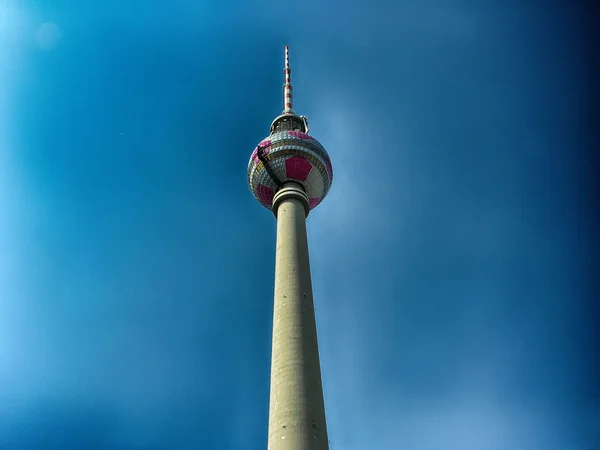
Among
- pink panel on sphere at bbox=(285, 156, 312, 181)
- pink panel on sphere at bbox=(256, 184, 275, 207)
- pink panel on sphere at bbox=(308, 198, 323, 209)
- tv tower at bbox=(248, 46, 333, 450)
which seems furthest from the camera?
pink panel on sphere at bbox=(308, 198, 323, 209)

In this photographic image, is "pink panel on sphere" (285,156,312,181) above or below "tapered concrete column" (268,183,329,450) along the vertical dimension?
above

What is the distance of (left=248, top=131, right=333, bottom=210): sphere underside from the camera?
4219 centimetres

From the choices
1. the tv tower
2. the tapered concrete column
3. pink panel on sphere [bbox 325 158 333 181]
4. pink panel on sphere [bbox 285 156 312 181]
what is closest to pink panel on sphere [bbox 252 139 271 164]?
the tv tower

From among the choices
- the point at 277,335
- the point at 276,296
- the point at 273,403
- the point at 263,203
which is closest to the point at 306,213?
the point at 263,203

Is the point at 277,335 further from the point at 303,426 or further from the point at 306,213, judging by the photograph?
the point at 306,213

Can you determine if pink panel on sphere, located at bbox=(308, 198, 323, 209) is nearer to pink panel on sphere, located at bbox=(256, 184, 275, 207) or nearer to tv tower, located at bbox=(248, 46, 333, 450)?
tv tower, located at bbox=(248, 46, 333, 450)

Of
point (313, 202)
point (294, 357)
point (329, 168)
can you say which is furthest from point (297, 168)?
point (294, 357)

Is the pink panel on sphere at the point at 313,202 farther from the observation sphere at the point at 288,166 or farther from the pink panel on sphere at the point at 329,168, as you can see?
the pink panel on sphere at the point at 329,168

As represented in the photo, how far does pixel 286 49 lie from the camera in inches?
2459

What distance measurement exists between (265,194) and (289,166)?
3.53 m

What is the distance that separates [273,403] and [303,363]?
2.62 metres

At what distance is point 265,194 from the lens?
43.5 m

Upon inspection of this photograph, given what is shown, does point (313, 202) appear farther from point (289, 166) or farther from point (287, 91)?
point (287, 91)

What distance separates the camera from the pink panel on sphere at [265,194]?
42938mm
